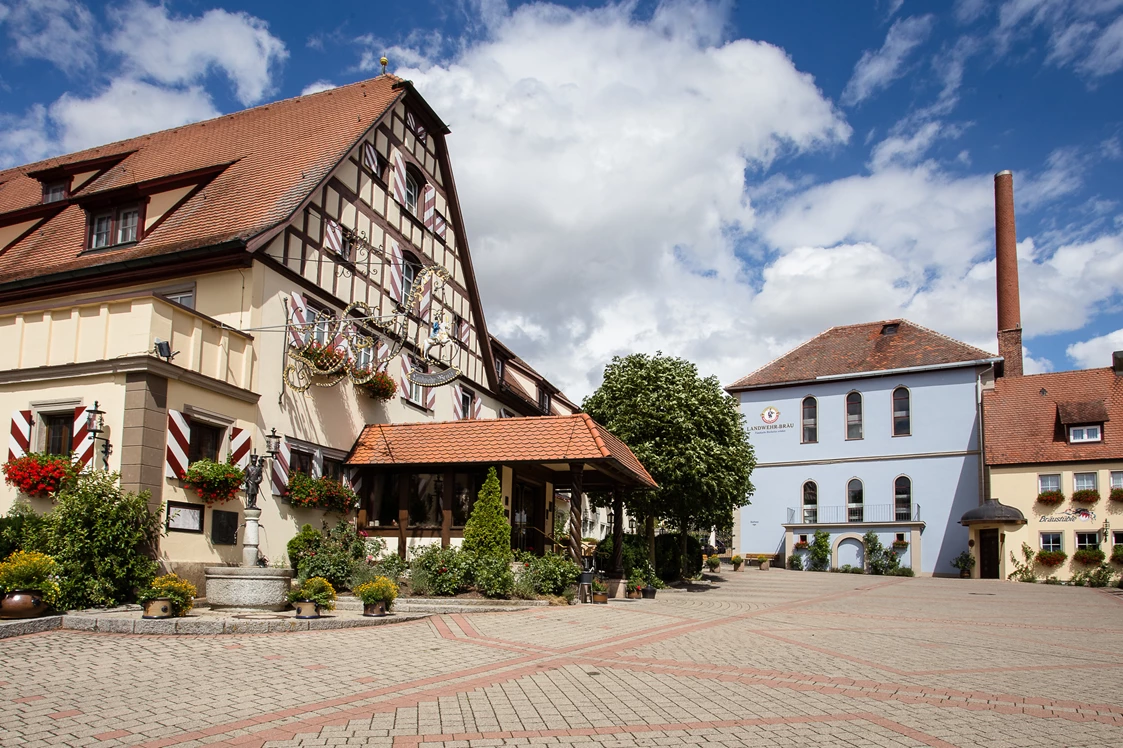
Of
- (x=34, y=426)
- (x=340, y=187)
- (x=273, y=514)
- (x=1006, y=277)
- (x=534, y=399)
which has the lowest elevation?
(x=273, y=514)

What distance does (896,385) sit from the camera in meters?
44.7

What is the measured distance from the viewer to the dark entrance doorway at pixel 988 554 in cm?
3941

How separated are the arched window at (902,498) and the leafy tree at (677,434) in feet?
59.1

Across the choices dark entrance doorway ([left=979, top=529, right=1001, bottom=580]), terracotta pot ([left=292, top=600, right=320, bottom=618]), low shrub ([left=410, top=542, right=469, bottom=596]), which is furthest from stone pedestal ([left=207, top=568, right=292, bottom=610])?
dark entrance doorway ([left=979, top=529, right=1001, bottom=580])

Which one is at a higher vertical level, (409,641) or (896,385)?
(896,385)

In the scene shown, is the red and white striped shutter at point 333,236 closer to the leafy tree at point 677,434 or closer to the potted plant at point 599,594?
the potted plant at point 599,594

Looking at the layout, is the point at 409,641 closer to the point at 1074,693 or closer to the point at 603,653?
the point at 603,653

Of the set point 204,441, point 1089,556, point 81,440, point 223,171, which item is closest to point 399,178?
point 223,171

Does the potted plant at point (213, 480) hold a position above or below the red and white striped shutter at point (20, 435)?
below

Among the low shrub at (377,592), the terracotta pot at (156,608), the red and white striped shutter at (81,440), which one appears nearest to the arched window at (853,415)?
the low shrub at (377,592)

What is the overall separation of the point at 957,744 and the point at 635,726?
2493mm

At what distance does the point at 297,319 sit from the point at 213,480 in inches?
171

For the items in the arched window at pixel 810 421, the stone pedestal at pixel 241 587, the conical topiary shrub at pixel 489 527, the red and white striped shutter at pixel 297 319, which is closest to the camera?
the stone pedestal at pixel 241 587

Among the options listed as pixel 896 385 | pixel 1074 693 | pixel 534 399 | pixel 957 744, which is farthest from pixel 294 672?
pixel 896 385
